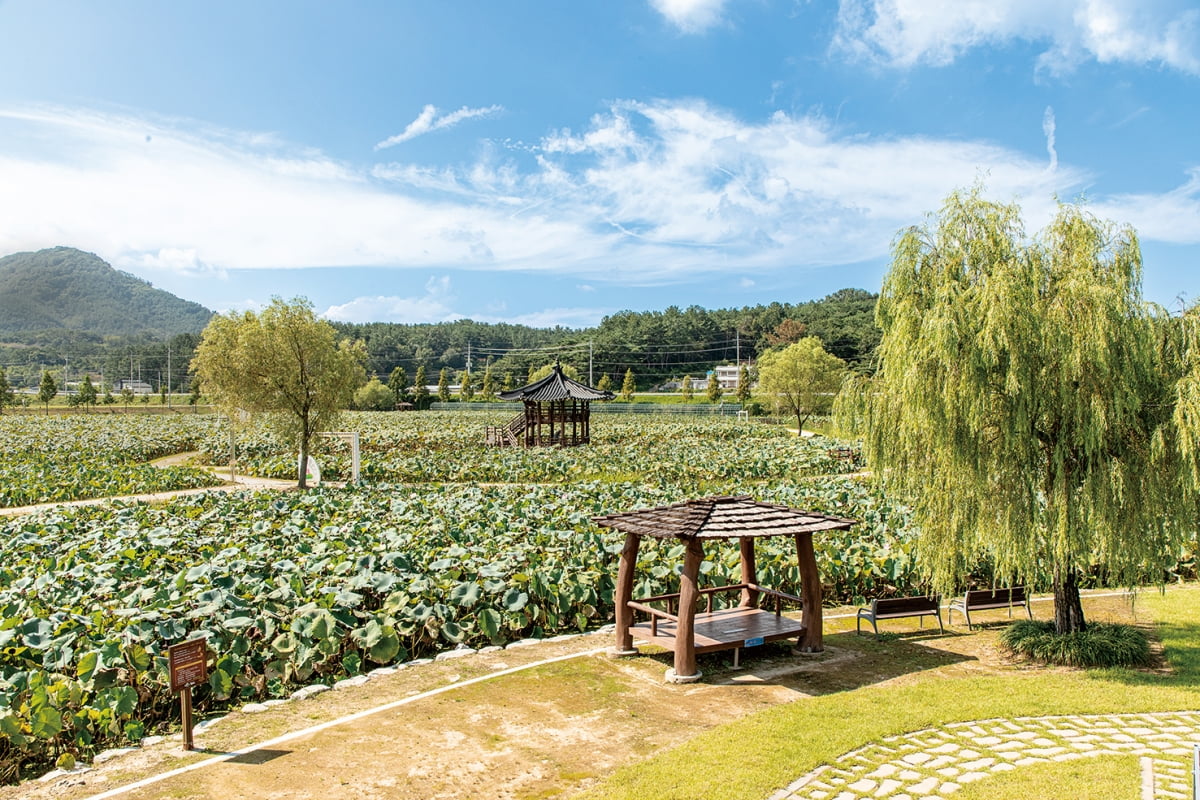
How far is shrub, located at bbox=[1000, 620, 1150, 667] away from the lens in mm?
9062

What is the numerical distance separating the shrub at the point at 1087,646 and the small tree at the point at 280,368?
2213cm

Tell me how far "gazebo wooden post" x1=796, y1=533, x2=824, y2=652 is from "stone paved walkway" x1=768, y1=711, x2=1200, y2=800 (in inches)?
98.8

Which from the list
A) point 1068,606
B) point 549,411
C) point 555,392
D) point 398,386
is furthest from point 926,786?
point 398,386

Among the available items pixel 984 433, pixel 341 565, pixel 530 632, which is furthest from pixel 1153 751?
pixel 341 565

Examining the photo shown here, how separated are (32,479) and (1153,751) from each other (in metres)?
29.0

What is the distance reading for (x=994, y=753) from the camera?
253 inches

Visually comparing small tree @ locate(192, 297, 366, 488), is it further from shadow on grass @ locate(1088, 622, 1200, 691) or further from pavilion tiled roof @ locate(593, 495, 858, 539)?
shadow on grass @ locate(1088, 622, 1200, 691)

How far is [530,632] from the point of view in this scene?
10242mm

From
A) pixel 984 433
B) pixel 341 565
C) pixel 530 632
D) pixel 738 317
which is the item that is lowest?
pixel 530 632

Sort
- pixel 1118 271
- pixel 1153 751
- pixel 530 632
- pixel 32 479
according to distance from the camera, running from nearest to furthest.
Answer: pixel 1153 751, pixel 1118 271, pixel 530 632, pixel 32 479

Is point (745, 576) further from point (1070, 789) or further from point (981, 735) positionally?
point (1070, 789)

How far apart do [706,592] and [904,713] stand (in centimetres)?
321

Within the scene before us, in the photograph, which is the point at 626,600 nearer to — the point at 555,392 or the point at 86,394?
the point at 555,392

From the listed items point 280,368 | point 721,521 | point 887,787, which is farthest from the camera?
point 280,368
